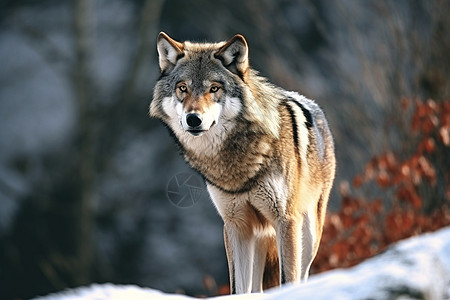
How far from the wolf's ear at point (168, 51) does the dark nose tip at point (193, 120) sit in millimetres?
555

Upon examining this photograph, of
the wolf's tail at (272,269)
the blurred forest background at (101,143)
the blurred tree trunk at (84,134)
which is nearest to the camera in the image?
the wolf's tail at (272,269)

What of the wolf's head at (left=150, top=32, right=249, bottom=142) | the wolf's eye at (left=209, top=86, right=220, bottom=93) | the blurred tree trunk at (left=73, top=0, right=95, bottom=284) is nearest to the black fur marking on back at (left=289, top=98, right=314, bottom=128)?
the wolf's head at (left=150, top=32, right=249, bottom=142)

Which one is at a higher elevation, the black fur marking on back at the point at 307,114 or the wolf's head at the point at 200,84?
the wolf's head at the point at 200,84

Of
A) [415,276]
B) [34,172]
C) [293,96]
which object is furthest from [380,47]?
[34,172]

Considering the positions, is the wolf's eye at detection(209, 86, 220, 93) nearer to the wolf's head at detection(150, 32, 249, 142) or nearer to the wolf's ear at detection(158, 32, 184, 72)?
the wolf's head at detection(150, 32, 249, 142)

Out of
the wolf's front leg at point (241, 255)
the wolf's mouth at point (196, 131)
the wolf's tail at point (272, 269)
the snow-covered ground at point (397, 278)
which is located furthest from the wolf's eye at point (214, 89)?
the snow-covered ground at point (397, 278)

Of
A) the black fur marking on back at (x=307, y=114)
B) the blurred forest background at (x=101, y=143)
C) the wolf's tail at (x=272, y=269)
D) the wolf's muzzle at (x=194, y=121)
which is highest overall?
the wolf's muzzle at (x=194, y=121)

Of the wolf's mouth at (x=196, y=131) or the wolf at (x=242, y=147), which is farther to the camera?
the wolf at (x=242, y=147)

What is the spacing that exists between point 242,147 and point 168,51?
2.45ft

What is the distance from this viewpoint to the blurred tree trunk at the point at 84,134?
45.2 ft

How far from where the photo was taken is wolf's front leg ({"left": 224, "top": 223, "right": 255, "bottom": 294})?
16.1ft

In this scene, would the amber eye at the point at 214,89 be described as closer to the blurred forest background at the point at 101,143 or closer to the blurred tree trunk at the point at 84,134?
the blurred forest background at the point at 101,143

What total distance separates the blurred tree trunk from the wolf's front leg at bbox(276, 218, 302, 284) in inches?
374

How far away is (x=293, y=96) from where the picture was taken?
17.7 feet
